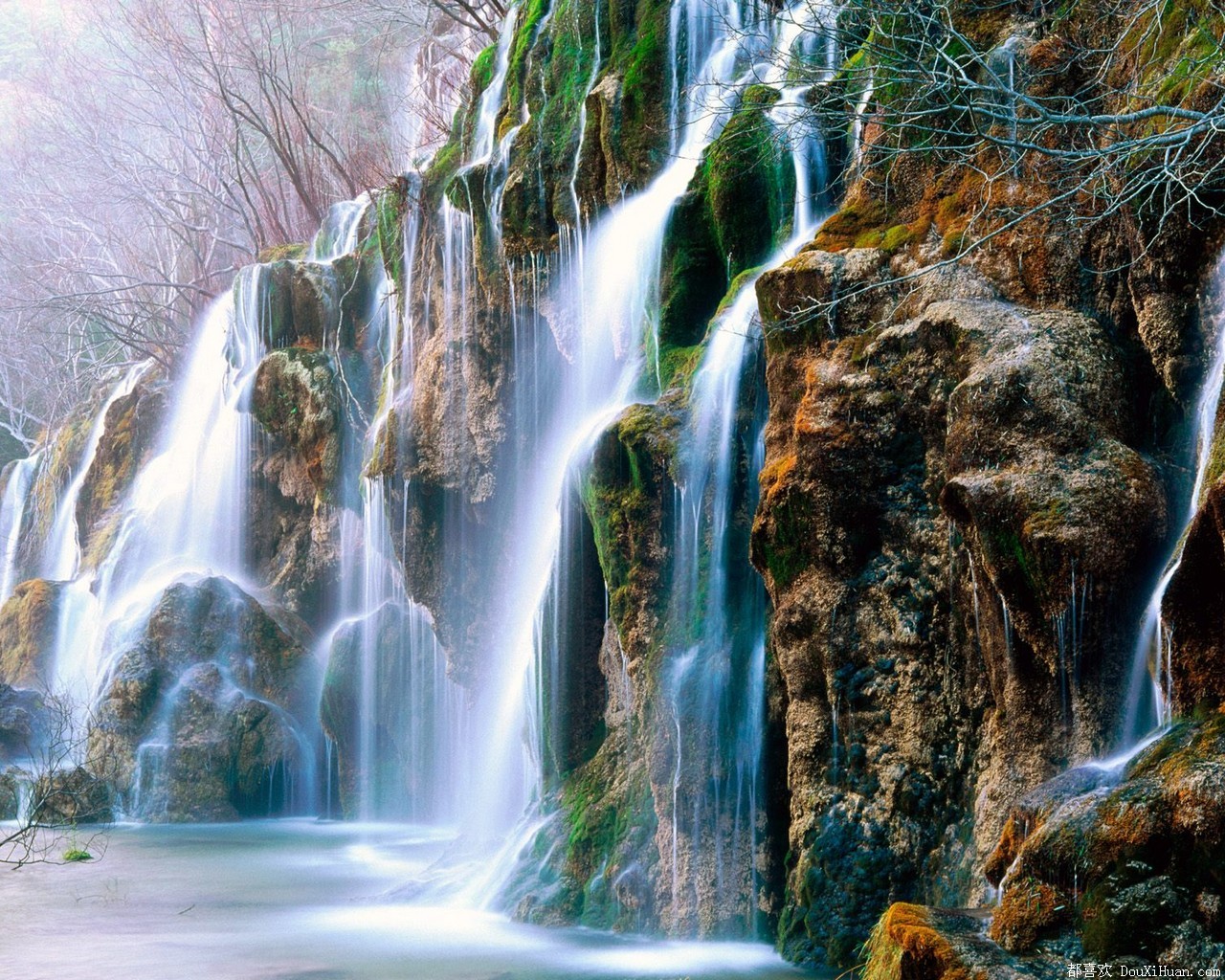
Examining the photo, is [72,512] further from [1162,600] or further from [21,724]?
[1162,600]

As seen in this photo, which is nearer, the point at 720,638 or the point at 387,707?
the point at 720,638

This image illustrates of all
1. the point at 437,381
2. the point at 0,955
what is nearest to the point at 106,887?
the point at 0,955

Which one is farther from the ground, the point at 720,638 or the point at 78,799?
the point at 720,638

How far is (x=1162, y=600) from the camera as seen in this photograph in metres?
5.81

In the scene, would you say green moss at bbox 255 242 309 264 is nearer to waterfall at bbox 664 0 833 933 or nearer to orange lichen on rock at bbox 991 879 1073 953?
waterfall at bbox 664 0 833 933

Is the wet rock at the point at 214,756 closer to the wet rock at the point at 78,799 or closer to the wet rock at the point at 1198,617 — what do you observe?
the wet rock at the point at 78,799

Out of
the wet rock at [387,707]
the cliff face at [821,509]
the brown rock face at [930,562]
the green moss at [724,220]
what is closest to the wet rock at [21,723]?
the wet rock at [387,707]

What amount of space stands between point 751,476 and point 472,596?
6.22 meters

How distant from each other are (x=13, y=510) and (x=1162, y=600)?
92.1ft

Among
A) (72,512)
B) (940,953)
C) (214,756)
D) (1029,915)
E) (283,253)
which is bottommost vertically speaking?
(214,756)

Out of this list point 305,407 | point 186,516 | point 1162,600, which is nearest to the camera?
point 1162,600

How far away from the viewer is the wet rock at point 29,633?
2150 cm

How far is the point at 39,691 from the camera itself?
1930cm

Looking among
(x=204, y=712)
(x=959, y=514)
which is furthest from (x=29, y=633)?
(x=959, y=514)
